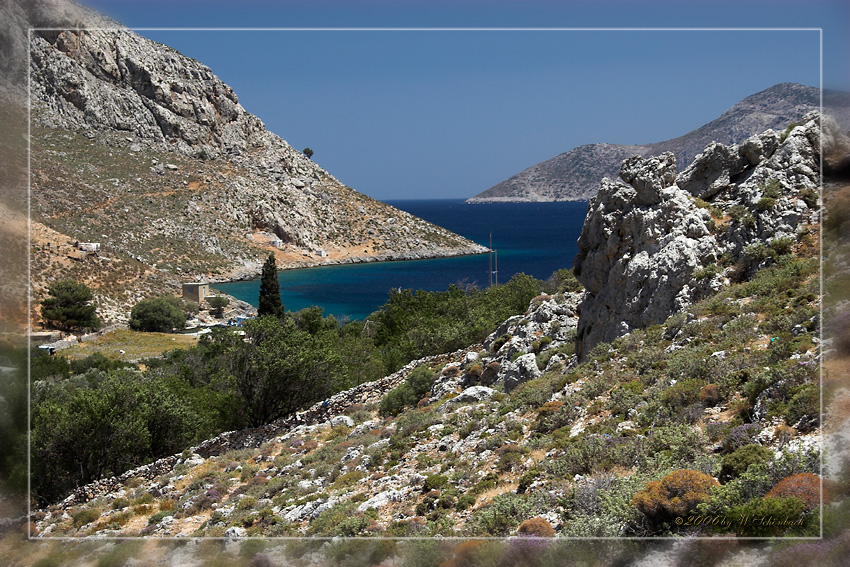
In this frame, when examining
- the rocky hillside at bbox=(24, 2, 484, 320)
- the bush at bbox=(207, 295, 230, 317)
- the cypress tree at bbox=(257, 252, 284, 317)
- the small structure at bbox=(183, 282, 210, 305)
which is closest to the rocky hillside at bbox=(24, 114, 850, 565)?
the cypress tree at bbox=(257, 252, 284, 317)

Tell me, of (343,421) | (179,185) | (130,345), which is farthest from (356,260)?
(343,421)

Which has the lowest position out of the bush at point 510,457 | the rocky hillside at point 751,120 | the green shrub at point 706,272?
the bush at point 510,457

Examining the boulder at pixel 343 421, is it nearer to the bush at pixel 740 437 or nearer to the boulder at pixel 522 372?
the boulder at pixel 522 372

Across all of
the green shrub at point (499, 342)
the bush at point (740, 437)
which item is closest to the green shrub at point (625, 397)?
the bush at point (740, 437)

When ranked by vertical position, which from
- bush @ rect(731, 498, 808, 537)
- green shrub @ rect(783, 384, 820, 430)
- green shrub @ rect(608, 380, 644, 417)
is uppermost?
green shrub @ rect(783, 384, 820, 430)

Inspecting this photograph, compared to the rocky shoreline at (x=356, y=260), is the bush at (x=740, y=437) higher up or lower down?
lower down

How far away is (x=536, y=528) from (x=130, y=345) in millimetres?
48819

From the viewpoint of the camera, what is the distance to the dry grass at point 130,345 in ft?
145

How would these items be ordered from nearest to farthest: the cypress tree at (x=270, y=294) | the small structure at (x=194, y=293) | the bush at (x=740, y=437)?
1. the bush at (x=740, y=437)
2. the cypress tree at (x=270, y=294)
3. the small structure at (x=194, y=293)

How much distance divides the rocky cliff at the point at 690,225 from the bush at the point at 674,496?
7.25m

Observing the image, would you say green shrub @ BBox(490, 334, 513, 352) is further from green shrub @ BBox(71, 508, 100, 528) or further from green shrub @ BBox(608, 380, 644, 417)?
green shrub @ BBox(71, 508, 100, 528)

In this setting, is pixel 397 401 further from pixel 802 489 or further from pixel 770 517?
pixel 802 489

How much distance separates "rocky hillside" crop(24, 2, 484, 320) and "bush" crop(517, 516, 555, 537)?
6337 centimetres

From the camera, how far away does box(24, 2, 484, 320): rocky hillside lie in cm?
8281
